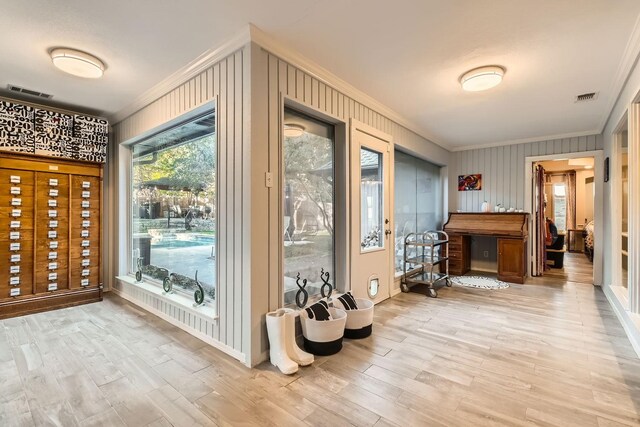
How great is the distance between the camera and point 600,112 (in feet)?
13.3

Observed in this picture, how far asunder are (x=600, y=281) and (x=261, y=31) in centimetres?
602

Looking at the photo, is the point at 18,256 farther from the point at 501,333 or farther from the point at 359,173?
the point at 501,333

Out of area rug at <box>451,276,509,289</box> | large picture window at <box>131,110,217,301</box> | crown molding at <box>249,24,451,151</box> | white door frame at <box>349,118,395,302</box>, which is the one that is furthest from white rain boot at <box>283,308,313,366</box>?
area rug at <box>451,276,509,289</box>

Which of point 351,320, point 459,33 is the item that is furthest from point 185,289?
point 459,33

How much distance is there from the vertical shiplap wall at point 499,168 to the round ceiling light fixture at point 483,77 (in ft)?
10.8

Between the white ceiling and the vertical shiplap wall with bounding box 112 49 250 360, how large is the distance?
263 millimetres

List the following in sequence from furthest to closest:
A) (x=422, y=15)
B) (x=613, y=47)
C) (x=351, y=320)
Result: 1. (x=351, y=320)
2. (x=613, y=47)
3. (x=422, y=15)

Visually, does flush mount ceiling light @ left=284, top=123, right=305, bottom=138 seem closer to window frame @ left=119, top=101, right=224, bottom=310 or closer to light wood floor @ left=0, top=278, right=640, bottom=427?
window frame @ left=119, top=101, right=224, bottom=310

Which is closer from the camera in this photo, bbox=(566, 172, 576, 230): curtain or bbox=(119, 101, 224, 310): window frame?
bbox=(119, 101, 224, 310): window frame

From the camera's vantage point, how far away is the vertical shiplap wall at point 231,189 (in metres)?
2.35

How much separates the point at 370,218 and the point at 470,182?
134 inches

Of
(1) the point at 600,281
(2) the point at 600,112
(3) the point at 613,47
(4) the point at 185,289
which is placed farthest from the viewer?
(1) the point at 600,281

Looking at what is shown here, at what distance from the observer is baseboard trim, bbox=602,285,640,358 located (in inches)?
101

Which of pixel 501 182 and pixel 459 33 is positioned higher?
pixel 459 33
